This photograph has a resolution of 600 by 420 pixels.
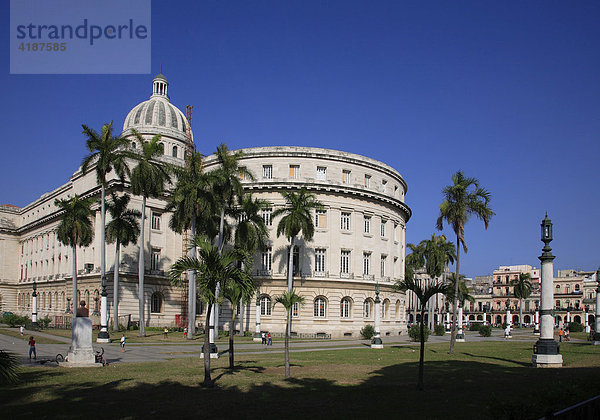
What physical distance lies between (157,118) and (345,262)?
39592 mm

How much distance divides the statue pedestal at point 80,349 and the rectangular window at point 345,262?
38017 mm

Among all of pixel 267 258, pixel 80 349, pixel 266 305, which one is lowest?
pixel 266 305

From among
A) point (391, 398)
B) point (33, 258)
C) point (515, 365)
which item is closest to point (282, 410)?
point (391, 398)

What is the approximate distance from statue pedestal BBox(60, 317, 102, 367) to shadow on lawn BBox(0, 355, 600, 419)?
1673 millimetres

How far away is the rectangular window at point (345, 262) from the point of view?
60188mm

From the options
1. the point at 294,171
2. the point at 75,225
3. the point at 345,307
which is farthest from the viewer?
the point at 294,171

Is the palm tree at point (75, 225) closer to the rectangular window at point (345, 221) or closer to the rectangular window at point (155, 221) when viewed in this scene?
the rectangular window at point (155, 221)

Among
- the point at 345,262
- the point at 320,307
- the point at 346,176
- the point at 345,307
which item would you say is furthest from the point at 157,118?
the point at 345,307

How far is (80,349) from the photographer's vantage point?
975 inches

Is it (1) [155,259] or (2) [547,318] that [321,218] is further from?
(2) [547,318]


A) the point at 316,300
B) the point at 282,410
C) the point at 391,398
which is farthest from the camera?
the point at 316,300

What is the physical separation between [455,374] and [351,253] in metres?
38.9

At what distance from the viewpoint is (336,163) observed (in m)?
60.7

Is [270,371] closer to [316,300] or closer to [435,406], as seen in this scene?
[435,406]
